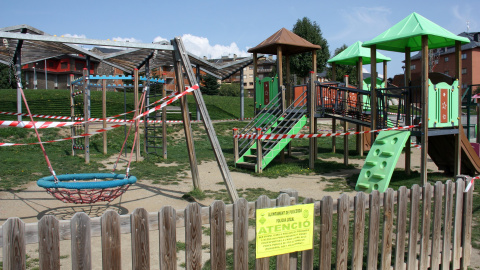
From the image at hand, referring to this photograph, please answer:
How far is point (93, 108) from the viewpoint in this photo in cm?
2209

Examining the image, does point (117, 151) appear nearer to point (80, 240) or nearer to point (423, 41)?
point (423, 41)

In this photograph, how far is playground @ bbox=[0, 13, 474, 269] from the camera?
2809mm

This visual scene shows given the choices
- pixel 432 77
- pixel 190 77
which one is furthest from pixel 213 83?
pixel 190 77

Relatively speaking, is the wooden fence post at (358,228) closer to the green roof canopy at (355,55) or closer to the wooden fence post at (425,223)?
the wooden fence post at (425,223)

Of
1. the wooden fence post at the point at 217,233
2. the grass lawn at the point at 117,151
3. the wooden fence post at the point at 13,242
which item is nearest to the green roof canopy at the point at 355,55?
the grass lawn at the point at 117,151

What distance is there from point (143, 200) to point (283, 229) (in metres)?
4.95

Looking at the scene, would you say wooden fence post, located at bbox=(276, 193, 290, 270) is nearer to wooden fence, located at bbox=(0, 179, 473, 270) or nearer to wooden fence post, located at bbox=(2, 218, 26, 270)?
wooden fence, located at bbox=(0, 179, 473, 270)

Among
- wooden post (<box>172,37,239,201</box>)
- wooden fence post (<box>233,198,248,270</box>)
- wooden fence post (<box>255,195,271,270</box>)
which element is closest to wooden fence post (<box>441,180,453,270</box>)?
wooden fence post (<box>255,195,271,270</box>)

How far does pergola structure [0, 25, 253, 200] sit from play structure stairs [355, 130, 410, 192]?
3567 mm

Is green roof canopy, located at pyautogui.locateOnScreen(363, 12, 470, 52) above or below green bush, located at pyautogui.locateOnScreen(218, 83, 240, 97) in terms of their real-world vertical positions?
below

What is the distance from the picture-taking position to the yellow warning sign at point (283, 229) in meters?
3.11

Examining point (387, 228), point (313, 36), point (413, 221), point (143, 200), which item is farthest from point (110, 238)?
point (313, 36)

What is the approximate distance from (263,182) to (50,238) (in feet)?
24.7

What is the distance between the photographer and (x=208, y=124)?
21.8ft
